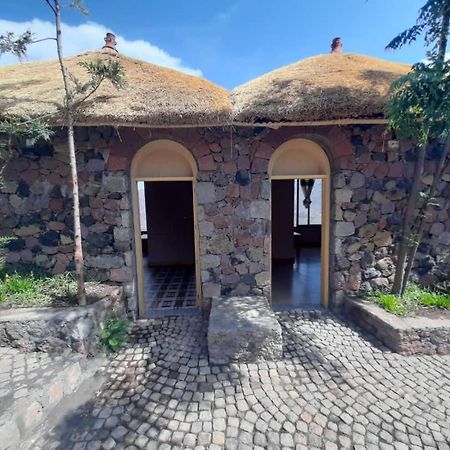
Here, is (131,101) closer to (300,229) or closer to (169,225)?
(169,225)

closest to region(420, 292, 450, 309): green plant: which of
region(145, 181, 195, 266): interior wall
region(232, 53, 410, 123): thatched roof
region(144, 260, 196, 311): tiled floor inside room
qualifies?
region(232, 53, 410, 123): thatched roof

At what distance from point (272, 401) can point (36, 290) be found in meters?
3.06

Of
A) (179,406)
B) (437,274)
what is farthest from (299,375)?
(437,274)

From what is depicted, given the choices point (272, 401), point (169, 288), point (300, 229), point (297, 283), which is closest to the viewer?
point (272, 401)

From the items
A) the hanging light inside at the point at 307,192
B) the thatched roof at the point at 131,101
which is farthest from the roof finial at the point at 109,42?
the hanging light inside at the point at 307,192

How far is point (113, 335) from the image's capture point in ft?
10.2

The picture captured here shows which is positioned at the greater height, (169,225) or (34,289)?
(169,225)

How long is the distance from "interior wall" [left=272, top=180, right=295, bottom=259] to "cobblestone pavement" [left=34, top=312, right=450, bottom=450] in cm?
319

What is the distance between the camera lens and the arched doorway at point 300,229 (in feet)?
12.4

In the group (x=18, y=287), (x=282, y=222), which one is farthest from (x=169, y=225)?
(x=18, y=287)

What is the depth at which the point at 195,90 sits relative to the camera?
3627 mm

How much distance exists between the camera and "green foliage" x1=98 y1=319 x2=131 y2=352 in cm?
300

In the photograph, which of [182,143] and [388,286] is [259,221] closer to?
[182,143]

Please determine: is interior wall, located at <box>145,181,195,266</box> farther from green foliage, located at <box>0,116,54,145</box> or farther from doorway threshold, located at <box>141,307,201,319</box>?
green foliage, located at <box>0,116,54,145</box>
